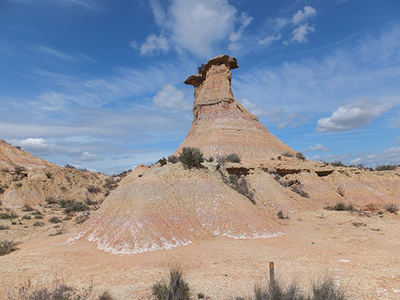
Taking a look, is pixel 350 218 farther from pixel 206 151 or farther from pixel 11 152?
pixel 11 152

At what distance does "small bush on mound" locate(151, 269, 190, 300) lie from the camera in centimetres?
577

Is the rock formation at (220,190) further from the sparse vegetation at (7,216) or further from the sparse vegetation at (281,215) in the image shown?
the sparse vegetation at (7,216)

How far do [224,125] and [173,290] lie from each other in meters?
27.6

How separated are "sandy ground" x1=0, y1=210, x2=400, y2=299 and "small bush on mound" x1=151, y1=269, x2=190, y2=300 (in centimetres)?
34

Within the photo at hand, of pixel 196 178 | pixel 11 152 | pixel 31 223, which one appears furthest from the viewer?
pixel 11 152

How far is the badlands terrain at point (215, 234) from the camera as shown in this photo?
24.1ft

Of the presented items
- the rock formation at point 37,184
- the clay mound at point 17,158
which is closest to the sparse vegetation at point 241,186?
the rock formation at point 37,184

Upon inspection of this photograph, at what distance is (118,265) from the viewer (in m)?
8.45

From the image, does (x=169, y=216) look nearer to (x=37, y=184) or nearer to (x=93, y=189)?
(x=37, y=184)

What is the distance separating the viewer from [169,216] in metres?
11.5

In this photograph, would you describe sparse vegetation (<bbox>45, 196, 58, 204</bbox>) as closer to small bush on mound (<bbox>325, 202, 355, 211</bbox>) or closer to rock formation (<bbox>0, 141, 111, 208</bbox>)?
rock formation (<bbox>0, 141, 111, 208</bbox>)

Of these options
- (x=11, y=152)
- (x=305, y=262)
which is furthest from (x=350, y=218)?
(x=11, y=152)

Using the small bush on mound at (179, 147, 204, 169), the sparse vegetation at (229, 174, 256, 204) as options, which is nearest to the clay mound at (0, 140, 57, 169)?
A: the small bush on mound at (179, 147, 204, 169)

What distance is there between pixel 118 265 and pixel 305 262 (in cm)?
639
